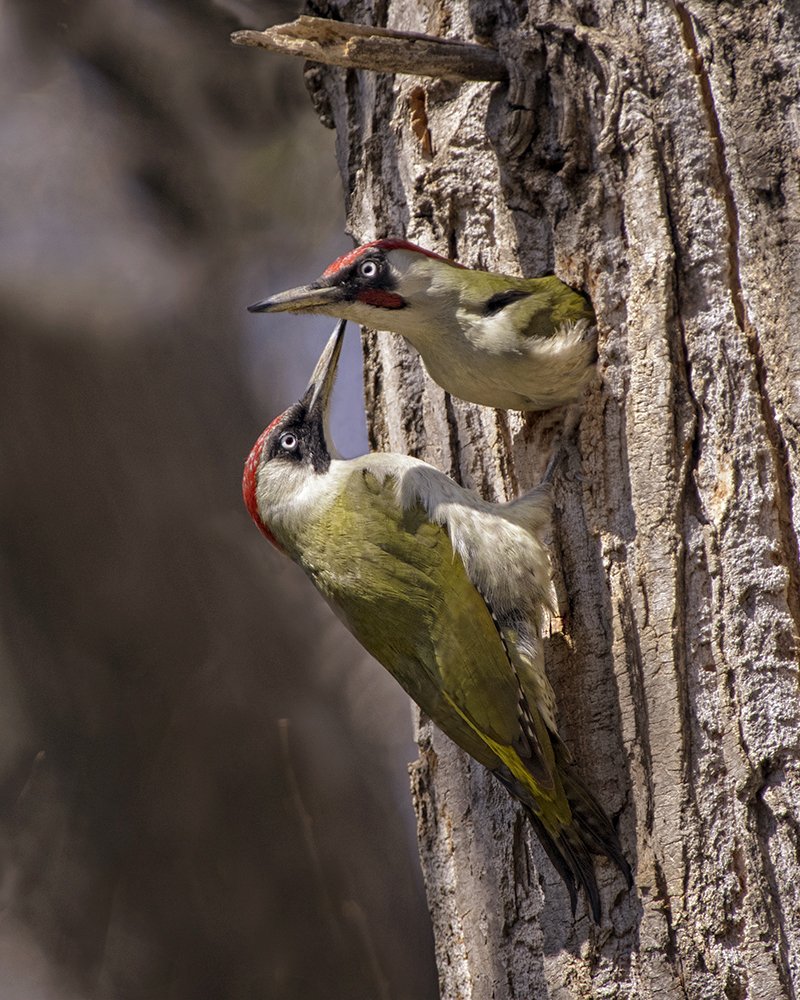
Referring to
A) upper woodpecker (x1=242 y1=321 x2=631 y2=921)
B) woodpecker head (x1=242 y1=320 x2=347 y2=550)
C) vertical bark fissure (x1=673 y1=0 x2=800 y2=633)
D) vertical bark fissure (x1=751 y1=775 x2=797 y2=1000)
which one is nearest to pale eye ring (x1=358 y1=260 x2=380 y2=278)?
woodpecker head (x1=242 y1=320 x2=347 y2=550)

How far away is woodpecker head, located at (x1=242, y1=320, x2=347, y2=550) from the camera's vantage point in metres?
3.04

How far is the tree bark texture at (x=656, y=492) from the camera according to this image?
2.13 m

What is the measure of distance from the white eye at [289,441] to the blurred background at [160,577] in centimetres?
131

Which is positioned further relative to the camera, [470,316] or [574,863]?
[470,316]

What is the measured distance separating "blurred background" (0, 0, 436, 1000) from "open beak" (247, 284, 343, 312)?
159 cm

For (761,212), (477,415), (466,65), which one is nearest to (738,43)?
(761,212)

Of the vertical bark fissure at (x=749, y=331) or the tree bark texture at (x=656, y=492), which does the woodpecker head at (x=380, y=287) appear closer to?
the tree bark texture at (x=656, y=492)

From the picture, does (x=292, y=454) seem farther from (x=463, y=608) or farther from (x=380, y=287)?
(x=463, y=608)

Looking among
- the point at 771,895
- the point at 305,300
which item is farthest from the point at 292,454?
the point at 771,895

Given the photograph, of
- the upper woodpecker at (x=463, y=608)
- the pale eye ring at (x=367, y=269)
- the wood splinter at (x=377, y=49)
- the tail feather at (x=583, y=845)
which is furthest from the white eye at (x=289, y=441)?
the tail feather at (x=583, y=845)

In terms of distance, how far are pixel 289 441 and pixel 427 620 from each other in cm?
79

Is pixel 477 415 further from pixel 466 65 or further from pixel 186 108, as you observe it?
pixel 186 108

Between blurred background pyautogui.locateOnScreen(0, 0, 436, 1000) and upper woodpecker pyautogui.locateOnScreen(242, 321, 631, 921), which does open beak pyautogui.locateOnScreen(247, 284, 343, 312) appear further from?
blurred background pyautogui.locateOnScreen(0, 0, 436, 1000)

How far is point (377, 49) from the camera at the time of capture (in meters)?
2.39
